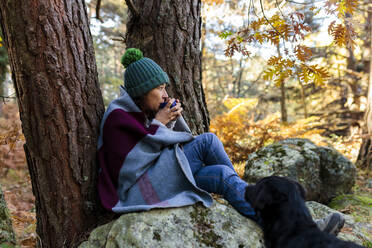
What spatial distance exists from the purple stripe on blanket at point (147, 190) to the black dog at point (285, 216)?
0.81 m

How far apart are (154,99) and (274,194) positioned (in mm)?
1511

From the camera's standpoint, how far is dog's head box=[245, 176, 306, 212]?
6.70 ft

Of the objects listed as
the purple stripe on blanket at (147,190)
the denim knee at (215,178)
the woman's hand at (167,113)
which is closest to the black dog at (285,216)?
the denim knee at (215,178)

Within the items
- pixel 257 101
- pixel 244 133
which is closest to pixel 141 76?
pixel 244 133

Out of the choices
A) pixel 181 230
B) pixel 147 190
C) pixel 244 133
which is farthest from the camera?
pixel 244 133

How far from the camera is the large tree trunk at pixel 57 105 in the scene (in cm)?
207

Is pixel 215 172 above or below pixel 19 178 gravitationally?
above

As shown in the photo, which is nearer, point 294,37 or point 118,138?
point 118,138

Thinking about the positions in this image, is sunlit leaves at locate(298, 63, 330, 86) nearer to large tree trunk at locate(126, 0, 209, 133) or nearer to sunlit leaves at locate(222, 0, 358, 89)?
sunlit leaves at locate(222, 0, 358, 89)

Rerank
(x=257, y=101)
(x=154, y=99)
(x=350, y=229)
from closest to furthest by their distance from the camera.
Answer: (x=154, y=99) < (x=350, y=229) < (x=257, y=101)

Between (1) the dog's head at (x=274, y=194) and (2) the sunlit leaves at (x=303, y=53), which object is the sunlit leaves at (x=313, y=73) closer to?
(2) the sunlit leaves at (x=303, y=53)

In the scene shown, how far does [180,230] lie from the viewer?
6.88 feet

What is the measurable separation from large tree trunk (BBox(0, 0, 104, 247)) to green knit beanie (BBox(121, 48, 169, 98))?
1.29ft

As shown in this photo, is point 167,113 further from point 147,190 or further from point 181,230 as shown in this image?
point 181,230
